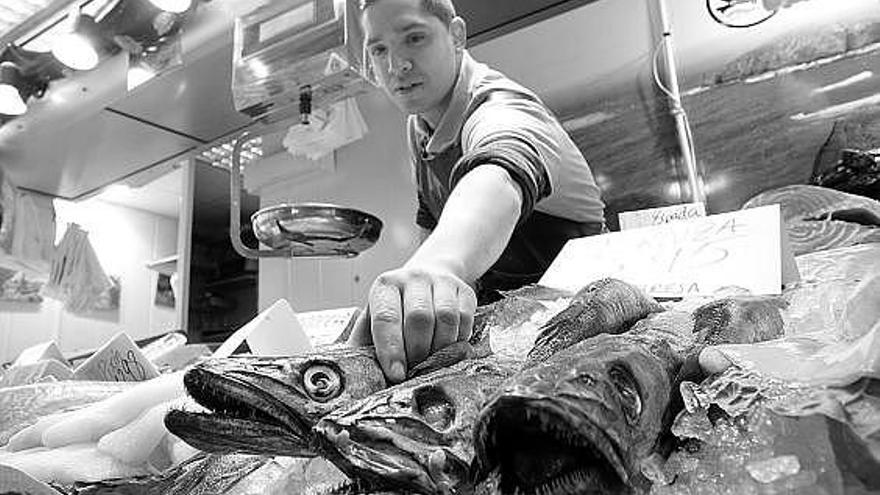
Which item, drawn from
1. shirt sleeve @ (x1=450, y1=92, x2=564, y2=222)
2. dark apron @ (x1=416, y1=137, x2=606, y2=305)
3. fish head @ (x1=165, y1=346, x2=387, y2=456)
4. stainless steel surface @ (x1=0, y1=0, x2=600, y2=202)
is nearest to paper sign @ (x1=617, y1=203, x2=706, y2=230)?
dark apron @ (x1=416, y1=137, x2=606, y2=305)

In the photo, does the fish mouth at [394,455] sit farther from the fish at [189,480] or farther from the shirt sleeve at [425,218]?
the shirt sleeve at [425,218]

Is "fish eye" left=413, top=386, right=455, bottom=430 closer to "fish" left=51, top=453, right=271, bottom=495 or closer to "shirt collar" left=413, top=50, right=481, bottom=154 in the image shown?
"fish" left=51, top=453, right=271, bottom=495

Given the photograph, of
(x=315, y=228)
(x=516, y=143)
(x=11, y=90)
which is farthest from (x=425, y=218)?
(x=11, y=90)

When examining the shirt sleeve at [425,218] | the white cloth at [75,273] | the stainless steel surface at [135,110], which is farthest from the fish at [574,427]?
the white cloth at [75,273]

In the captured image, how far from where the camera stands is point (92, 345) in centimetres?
541

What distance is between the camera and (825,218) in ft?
4.66

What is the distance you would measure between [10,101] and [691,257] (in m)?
3.87

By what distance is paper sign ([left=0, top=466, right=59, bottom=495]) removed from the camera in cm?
50

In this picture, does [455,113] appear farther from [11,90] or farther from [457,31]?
[11,90]

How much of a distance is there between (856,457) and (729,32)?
8.50 feet

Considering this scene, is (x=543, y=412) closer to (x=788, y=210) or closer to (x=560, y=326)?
(x=560, y=326)

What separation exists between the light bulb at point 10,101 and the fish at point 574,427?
4.08m

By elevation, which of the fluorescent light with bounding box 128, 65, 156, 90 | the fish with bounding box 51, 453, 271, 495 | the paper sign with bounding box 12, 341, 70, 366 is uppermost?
the fluorescent light with bounding box 128, 65, 156, 90

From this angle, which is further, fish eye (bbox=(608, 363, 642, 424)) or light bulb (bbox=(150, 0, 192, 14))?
light bulb (bbox=(150, 0, 192, 14))
